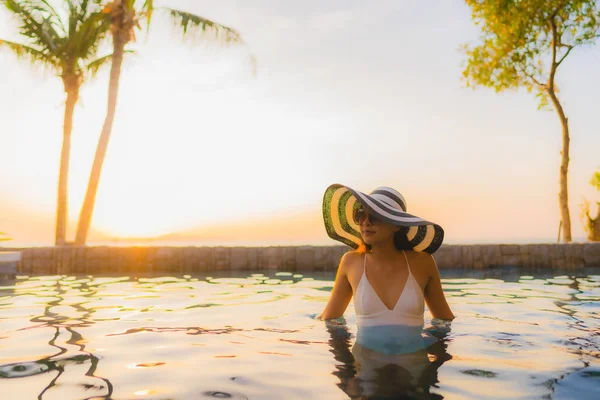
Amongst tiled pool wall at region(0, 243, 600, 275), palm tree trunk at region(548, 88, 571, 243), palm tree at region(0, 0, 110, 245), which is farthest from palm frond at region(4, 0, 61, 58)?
palm tree trunk at region(548, 88, 571, 243)

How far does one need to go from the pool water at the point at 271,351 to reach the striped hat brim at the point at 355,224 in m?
0.69

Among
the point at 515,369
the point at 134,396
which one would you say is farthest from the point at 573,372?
the point at 134,396

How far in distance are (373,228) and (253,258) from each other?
7747 millimetres

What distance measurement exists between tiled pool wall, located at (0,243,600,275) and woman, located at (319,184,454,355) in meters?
7.24

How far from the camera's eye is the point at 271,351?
12.2ft

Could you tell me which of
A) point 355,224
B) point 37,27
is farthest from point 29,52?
point 355,224

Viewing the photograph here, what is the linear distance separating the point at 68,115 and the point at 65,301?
10955 mm

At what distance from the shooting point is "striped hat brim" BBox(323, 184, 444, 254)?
11.2ft

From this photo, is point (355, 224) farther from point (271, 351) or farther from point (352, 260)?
point (271, 351)

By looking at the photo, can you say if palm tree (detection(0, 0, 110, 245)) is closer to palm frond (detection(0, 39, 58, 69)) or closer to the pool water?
palm frond (detection(0, 39, 58, 69))

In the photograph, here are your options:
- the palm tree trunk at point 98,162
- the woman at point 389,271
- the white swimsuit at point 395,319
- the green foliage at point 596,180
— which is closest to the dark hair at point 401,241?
the woman at point 389,271

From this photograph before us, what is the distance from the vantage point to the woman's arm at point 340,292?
3.95 metres

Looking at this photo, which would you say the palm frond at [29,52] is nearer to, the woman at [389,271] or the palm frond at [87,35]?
the palm frond at [87,35]

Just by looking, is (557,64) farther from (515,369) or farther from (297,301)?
(515,369)
